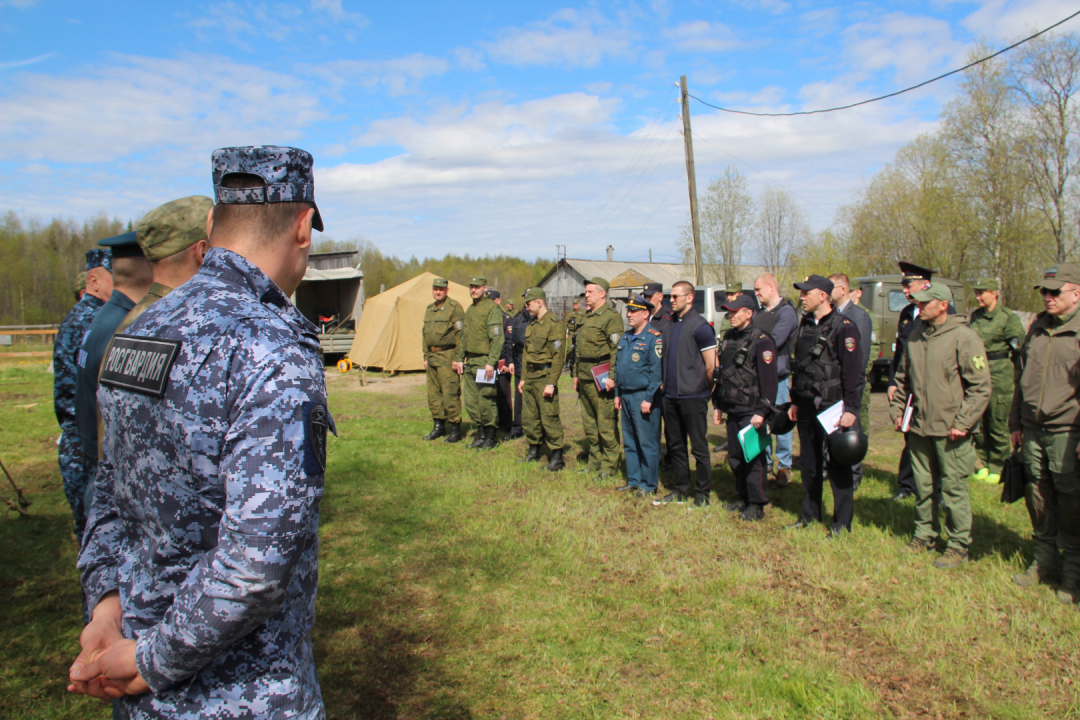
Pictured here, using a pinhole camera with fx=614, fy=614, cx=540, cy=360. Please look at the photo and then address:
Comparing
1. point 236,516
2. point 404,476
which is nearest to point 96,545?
point 236,516

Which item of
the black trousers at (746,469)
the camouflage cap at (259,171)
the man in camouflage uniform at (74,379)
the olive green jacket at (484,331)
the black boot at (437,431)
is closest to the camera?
the camouflage cap at (259,171)

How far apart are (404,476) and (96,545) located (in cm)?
609

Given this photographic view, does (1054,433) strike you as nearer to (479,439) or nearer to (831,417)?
(831,417)

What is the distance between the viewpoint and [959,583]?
14.2 ft

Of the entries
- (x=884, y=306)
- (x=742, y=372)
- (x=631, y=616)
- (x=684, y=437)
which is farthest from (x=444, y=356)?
(x=884, y=306)

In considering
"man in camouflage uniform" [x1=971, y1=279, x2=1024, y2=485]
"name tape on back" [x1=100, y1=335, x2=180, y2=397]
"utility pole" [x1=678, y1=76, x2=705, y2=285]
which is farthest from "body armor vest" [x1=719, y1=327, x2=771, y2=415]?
"utility pole" [x1=678, y1=76, x2=705, y2=285]

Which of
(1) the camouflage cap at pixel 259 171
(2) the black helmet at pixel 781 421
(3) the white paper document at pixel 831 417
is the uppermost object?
(1) the camouflage cap at pixel 259 171

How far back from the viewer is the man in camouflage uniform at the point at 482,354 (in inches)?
345

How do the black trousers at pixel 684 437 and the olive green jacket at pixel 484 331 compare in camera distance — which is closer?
the black trousers at pixel 684 437

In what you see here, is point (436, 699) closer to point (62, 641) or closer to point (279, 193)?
point (62, 641)

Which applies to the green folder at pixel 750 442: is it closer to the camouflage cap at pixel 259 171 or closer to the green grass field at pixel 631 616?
the green grass field at pixel 631 616

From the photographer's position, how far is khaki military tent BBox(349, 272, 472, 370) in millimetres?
17438

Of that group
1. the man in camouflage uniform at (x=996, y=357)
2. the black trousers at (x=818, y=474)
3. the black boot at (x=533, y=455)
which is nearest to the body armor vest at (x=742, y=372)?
the black trousers at (x=818, y=474)

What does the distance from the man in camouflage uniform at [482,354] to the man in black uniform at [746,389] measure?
363 cm
